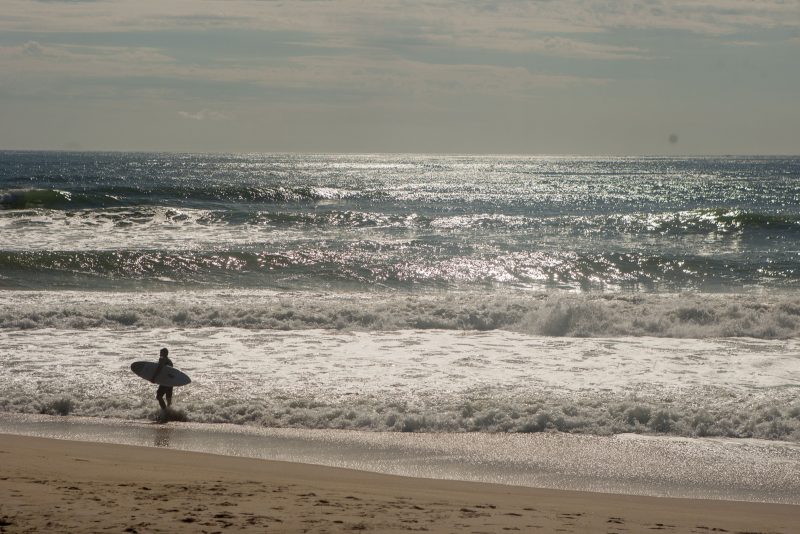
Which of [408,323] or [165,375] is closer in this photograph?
[165,375]

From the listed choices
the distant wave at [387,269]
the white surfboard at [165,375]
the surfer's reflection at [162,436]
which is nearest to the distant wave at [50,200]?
the distant wave at [387,269]

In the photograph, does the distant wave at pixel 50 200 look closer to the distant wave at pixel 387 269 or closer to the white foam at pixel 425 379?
the distant wave at pixel 387 269

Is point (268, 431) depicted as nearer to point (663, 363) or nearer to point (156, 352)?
point (156, 352)

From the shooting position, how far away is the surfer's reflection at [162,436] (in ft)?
32.6

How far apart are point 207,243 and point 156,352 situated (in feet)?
58.6

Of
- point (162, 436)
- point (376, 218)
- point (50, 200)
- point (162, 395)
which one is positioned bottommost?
point (162, 436)

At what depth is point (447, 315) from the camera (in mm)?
18891

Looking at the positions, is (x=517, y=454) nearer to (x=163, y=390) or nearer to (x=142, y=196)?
(x=163, y=390)

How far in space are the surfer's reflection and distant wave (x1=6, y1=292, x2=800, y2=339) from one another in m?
6.84

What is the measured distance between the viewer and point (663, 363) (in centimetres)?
1450

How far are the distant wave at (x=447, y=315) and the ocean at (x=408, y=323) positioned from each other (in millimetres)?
64

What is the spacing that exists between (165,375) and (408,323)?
7.61 meters

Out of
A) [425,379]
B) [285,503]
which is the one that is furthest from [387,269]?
[285,503]

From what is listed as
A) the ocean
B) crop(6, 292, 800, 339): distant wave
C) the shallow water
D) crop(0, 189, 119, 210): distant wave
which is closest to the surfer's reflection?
the shallow water
